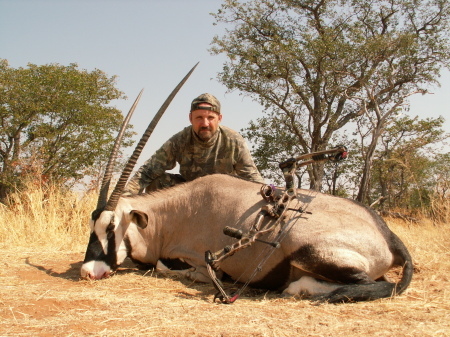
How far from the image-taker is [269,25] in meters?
20.1

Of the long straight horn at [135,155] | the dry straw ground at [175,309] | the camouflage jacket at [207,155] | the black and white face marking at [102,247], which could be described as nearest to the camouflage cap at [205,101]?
the camouflage jacket at [207,155]

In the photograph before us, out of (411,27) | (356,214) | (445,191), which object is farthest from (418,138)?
(356,214)

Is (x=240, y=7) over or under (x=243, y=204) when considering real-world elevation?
over

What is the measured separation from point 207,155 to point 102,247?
212 centimetres

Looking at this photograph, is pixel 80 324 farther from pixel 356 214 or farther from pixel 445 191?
pixel 445 191

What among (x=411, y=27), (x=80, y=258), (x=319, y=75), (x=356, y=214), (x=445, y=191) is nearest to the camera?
(x=356, y=214)

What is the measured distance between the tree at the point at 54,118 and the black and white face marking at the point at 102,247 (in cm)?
1352

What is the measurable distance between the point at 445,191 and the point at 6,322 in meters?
8.34

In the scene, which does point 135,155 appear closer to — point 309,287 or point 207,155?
point 207,155

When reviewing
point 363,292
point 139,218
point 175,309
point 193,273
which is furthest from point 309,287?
point 139,218

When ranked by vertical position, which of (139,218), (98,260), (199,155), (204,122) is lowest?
(98,260)

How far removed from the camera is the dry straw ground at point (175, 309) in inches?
103

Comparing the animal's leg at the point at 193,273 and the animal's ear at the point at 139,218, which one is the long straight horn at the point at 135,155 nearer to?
the animal's ear at the point at 139,218

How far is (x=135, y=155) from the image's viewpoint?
462 centimetres
